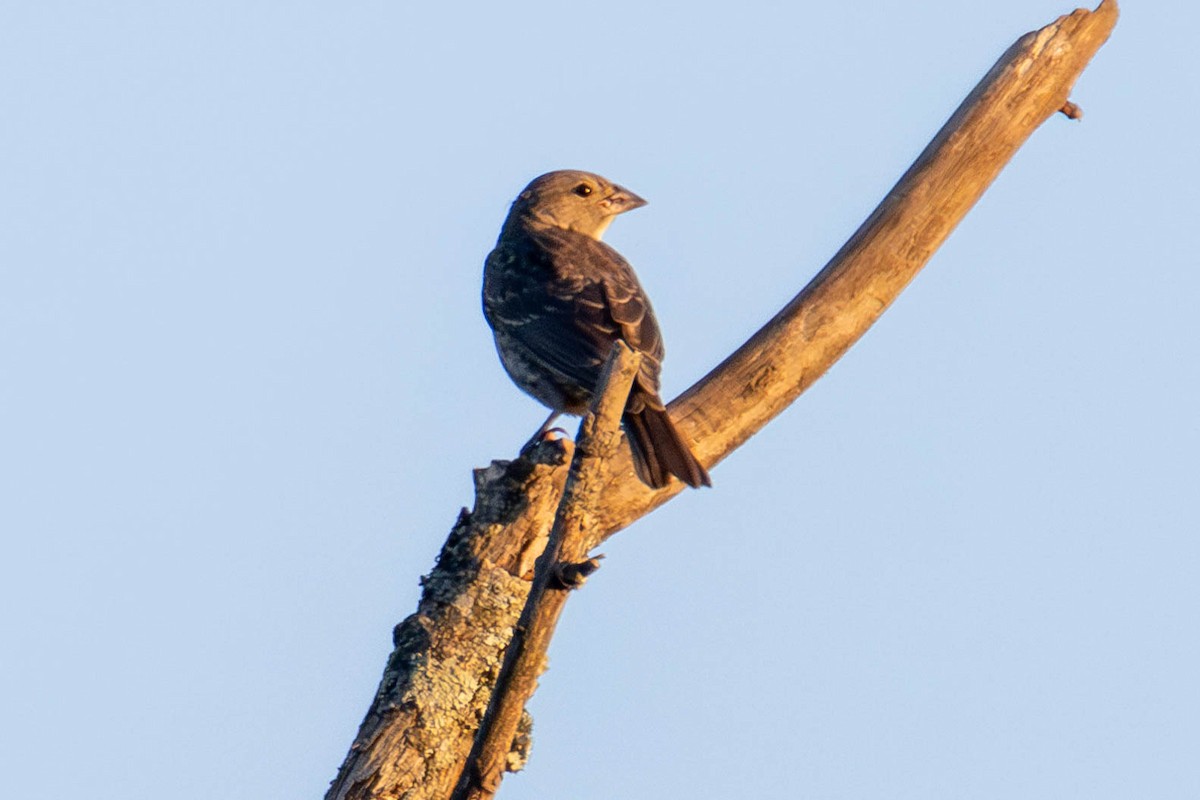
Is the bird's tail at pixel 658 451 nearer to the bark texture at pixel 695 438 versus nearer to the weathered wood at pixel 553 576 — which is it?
the bark texture at pixel 695 438

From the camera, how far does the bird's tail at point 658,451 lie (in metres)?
5.57

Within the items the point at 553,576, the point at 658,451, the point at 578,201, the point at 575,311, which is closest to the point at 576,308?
the point at 575,311

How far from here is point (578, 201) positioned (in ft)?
27.4

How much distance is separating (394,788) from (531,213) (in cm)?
413

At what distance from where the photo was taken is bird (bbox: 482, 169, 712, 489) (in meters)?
5.63

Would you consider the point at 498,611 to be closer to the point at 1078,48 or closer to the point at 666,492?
the point at 666,492

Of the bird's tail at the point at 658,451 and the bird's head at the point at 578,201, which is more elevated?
the bird's head at the point at 578,201

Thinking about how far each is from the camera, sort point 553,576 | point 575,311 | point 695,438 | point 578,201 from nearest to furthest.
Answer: point 553,576 → point 695,438 → point 575,311 → point 578,201

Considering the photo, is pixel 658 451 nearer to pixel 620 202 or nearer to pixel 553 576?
pixel 553 576

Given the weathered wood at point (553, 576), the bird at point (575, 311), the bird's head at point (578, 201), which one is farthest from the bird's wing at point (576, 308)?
the weathered wood at point (553, 576)

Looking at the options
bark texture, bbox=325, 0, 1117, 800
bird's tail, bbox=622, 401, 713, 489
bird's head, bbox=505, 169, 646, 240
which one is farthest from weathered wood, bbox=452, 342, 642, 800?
bird's head, bbox=505, 169, 646, 240

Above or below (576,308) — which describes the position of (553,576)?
below

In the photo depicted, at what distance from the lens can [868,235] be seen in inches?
261

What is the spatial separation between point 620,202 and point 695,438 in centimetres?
242
